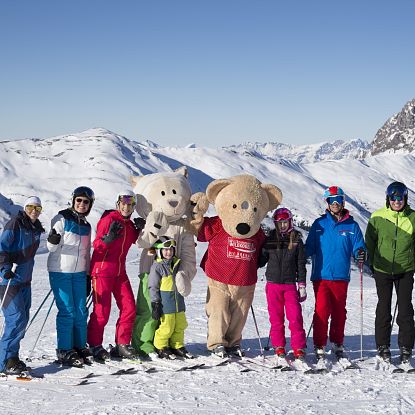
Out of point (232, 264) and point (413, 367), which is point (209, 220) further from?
point (413, 367)

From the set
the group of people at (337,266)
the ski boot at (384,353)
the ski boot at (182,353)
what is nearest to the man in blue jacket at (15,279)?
the ski boot at (182,353)

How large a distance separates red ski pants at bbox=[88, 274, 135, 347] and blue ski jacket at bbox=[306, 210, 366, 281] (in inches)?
78.6

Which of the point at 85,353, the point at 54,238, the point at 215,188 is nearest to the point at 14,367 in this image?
the point at 85,353

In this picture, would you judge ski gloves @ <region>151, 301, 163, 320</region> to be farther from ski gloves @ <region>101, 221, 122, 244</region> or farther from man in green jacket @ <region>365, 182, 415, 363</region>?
man in green jacket @ <region>365, 182, 415, 363</region>

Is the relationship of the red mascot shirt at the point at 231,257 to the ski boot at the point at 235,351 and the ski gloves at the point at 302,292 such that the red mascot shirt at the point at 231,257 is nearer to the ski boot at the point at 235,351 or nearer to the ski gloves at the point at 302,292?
the ski gloves at the point at 302,292

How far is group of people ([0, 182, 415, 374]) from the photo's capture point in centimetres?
500

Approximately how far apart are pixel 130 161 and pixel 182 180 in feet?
181

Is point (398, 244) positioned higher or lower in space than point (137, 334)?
higher

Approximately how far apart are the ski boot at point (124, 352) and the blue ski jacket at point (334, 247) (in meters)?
2.06

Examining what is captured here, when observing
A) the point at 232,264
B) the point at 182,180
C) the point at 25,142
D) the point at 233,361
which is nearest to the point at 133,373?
the point at 233,361

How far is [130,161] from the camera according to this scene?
60.1 meters

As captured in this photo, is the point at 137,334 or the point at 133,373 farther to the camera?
the point at 137,334

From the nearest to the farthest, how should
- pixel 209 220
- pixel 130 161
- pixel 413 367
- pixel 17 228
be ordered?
pixel 17 228
pixel 413 367
pixel 209 220
pixel 130 161

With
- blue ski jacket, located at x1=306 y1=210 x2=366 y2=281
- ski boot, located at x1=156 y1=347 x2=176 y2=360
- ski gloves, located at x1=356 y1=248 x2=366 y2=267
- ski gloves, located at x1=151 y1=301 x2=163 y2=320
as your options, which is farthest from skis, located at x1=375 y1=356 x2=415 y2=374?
ski gloves, located at x1=151 y1=301 x2=163 y2=320
